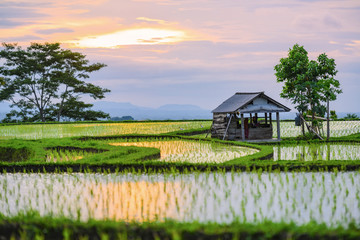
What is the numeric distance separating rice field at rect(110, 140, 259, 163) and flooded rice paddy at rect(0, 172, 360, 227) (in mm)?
3277

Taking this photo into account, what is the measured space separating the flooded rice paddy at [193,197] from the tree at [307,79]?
1239cm

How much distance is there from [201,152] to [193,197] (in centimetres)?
846

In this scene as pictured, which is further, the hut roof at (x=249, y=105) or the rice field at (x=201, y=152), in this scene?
the hut roof at (x=249, y=105)

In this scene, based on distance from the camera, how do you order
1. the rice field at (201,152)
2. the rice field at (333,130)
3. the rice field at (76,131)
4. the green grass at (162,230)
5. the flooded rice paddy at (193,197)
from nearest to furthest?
1. the green grass at (162,230)
2. the flooded rice paddy at (193,197)
3. the rice field at (201,152)
4. the rice field at (333,130)
5. the rice field at (76,131)

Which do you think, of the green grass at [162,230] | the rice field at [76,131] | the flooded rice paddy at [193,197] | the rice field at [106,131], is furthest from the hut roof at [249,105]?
the green grass at [162,230]

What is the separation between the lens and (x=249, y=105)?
74.6ft

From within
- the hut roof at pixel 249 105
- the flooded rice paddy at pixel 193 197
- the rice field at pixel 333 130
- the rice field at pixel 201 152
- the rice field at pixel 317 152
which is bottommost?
the flooded rice paddy at pixel 193 197

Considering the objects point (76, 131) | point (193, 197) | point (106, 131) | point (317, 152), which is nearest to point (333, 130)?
point (317, 152)

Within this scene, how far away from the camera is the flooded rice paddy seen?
7461 mm

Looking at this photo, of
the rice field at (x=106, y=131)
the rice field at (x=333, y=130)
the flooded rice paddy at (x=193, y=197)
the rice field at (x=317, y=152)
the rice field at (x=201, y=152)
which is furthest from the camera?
the rice field at (x=106, y=131)

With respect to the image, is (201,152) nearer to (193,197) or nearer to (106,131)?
(193,197)

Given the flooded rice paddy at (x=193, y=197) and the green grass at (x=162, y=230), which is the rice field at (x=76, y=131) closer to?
the flooded rice paddy at (x=193, y=197)

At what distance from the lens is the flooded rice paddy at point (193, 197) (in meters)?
7.46

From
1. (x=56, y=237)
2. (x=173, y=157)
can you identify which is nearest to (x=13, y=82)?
(x=173, y=157)
